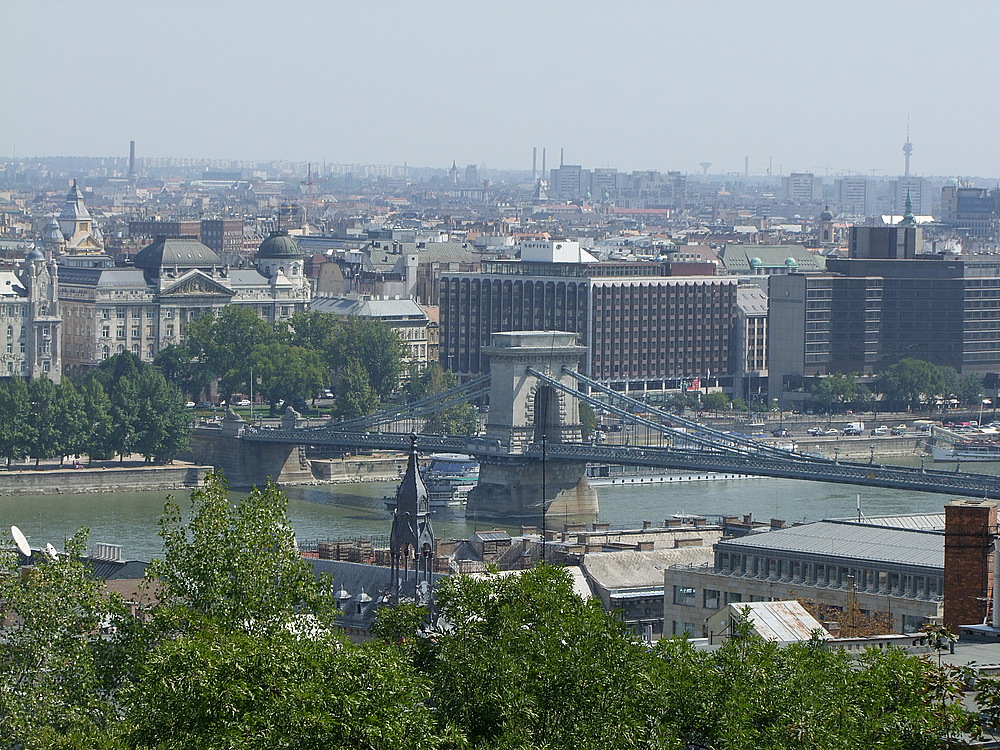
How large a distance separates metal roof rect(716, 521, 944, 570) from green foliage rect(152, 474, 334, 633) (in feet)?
37.8

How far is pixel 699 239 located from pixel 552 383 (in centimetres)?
7347

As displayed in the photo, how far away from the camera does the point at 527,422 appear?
195 feet

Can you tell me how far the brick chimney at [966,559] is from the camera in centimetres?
2042

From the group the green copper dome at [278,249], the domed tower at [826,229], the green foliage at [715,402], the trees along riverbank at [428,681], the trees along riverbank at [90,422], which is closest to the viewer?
the trees along riverbank at [428,681]

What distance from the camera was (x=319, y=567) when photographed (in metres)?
31.2

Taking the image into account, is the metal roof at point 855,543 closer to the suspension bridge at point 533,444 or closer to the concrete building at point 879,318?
the suspension bridge at point 533,444

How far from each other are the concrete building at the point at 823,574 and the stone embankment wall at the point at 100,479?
27216 millimetres

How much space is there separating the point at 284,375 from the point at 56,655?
54.5 metres

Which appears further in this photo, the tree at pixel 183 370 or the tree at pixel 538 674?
the tree at pixel 183 370

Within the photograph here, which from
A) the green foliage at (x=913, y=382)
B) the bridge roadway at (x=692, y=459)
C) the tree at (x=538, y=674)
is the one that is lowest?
the green foliage at (x=913, y=382)

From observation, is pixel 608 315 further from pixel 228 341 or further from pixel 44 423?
pixel 44 423

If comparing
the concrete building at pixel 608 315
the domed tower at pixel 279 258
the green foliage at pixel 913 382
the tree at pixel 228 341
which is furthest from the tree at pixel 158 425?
the domed tower at pixel 279 258

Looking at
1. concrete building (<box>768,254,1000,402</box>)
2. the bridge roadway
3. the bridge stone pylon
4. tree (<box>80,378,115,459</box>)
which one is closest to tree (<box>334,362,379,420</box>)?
the bridge roadway

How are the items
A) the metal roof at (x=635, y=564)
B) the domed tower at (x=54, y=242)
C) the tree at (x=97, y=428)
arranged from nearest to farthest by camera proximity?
1. the metal roof at (x=635, y=564)
2. the tree at (x=97, y=428)
3. the domed tower at (x=54, y=242)
